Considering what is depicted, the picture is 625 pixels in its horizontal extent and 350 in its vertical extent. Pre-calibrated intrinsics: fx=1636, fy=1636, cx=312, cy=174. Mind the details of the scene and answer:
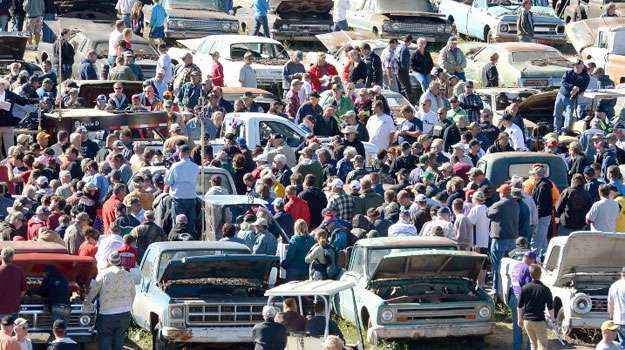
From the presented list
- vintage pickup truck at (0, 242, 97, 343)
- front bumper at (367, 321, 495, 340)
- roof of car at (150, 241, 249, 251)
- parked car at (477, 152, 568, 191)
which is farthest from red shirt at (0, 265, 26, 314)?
parked car at (477, 152, 568, 191)

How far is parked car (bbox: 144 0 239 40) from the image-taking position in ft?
130

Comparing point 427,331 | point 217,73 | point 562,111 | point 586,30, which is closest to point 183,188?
point 427,331

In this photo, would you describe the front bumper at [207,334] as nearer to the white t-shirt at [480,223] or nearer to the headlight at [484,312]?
the headlight at [484,312]

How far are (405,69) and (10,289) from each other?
1767 centimetres

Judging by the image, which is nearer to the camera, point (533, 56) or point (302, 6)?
point (533, 56)

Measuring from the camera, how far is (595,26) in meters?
41.4

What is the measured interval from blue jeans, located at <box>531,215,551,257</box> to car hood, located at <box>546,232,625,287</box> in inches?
135

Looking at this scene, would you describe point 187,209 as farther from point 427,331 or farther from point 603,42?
point 603,42

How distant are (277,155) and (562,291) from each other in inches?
289

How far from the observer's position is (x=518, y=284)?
19.8 meters

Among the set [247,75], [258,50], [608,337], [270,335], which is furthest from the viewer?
[258,50]

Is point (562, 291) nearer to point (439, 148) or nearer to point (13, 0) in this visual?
point (439, 148)

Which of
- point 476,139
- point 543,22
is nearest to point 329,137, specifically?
point 476,139

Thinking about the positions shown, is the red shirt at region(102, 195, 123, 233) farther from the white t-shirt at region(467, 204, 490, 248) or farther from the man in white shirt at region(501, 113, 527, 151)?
the man in white shirt at region(501, 113, 527, 151)
